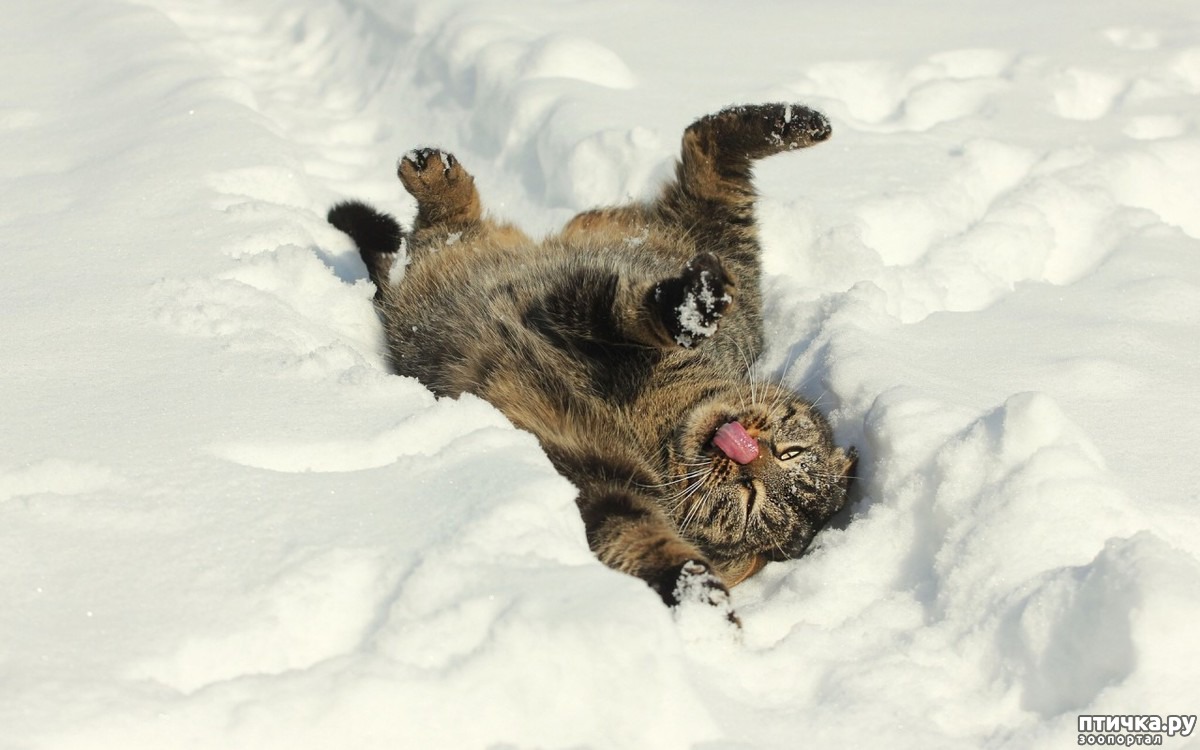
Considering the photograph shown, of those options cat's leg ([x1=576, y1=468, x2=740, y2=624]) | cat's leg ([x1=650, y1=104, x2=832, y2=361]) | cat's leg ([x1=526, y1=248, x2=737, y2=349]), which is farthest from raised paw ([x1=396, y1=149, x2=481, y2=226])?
cat's leg ([x1=576, y1=468, x2=740, y2=624])

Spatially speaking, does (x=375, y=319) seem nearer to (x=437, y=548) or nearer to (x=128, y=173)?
(x=128, y=173)

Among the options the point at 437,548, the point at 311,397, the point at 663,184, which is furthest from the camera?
the point at 663,184

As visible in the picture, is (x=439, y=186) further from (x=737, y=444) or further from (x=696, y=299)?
(x=737, y=444)

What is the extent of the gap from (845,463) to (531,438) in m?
1.01

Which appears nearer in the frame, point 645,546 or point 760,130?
point 645,546

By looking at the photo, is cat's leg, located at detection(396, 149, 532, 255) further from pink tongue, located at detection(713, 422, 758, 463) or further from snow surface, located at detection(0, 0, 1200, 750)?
pink tongue, located at detection(713, 422, 758, 463)

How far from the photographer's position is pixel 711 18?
561 centimetres

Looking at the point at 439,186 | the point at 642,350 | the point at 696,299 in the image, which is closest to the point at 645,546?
Result: the point at 696,299

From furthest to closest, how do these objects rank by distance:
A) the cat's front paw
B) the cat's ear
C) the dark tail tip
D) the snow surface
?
the dark tail tip
the cat's ear
the cat's front paw
the snow surface

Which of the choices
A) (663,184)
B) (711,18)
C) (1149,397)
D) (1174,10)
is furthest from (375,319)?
→ (1174,10)

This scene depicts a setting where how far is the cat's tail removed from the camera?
152 inches

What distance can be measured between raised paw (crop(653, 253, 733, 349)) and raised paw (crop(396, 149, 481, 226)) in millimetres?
1243

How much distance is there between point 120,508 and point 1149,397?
2.71m

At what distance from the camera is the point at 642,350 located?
324 cm
